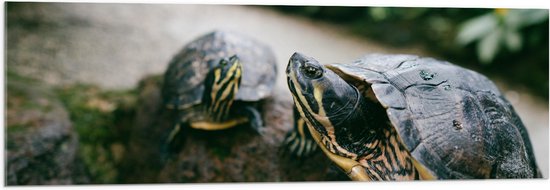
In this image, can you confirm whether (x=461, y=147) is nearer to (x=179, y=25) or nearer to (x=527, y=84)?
(x=179, y=25)

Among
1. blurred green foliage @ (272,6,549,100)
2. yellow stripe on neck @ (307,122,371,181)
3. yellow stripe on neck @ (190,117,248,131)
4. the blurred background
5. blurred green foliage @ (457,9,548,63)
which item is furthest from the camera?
blurred green foliage @ (272,6,549,100)

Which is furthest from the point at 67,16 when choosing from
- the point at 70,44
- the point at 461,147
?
the point at 461,147

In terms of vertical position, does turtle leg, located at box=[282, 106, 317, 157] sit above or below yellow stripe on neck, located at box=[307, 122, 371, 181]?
below

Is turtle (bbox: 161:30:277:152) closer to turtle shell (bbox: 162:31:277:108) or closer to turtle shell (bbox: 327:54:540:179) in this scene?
turtle shell (bbox: 162:31:277:108)

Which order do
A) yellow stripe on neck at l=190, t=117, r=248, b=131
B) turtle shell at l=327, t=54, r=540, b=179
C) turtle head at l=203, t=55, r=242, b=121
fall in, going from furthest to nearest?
yellow stripe on neck at l=190, t=117, r=248, b=131
turtle head at l=203, t=55, r=242, b=121
turtle shell at l=327, t=54, r=540, b=179

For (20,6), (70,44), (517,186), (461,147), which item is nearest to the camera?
(461,147)

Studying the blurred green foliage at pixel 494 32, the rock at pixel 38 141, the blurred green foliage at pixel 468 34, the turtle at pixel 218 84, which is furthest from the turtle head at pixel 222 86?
the blurred green foliage at pixel 494 32

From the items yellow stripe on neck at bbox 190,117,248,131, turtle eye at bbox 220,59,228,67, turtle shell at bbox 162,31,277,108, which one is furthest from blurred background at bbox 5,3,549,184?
turtle eye at bbox 220,59,228,67

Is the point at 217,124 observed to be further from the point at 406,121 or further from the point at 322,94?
the point at 406,121

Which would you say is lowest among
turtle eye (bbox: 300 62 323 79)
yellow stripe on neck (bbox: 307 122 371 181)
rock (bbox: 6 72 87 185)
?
rock (bbox: 6 72 87 185)

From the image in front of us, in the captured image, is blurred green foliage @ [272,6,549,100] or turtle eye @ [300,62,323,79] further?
blurred green foliage @ [272,6,549,100]
